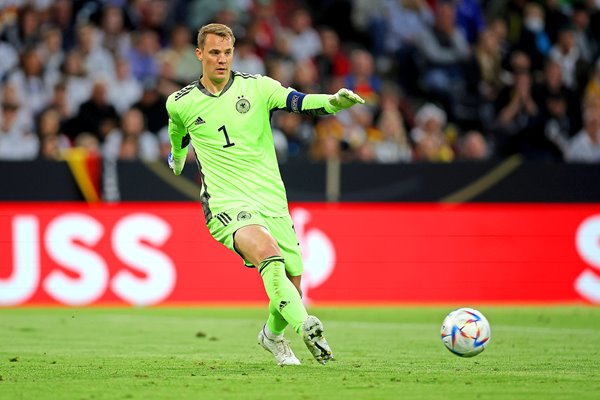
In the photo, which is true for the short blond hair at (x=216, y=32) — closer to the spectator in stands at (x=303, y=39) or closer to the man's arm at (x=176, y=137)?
the man's arm at (x=176, y=137)

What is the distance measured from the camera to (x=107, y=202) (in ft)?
55.7

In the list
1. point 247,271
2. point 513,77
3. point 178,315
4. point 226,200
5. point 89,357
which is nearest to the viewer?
point 226,200

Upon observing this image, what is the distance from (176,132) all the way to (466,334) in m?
2.77

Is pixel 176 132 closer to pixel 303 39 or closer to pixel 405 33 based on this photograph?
pixel 303 39

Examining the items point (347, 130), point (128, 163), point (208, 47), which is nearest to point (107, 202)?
point (128, 163)

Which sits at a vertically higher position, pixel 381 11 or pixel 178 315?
pixel 381 11

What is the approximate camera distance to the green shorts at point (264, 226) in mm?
A: 8977

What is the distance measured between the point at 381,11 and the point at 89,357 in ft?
41.8

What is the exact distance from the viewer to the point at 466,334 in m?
9.16

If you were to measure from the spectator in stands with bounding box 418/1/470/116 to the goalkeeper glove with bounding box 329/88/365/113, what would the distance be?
12156 mm

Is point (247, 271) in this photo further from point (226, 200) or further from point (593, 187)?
point (226, 200)

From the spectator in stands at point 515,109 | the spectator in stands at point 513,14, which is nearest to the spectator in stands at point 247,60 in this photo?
the spectator in stands at point 515,109

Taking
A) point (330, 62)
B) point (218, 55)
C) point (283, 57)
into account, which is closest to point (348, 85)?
point (330, 62)

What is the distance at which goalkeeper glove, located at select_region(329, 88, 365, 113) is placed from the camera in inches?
339
